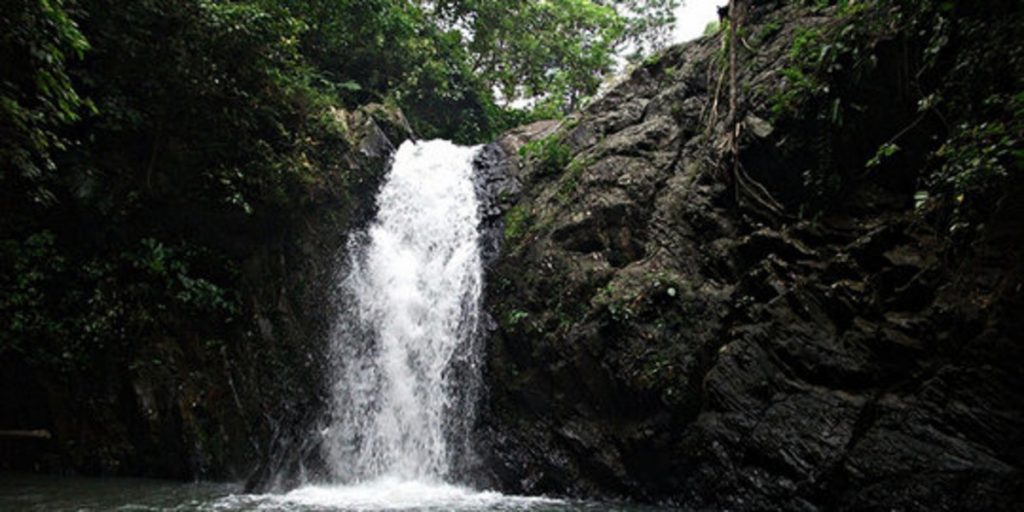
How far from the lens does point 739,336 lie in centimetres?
636

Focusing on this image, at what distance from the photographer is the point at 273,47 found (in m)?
8.83

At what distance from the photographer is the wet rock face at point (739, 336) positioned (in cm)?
487

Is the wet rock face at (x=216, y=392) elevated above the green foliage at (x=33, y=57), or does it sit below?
below

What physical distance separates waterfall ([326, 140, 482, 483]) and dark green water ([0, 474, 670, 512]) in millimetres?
841

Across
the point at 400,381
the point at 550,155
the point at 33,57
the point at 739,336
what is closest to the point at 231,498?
the point at 400,381

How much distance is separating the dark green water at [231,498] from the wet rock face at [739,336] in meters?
0.92

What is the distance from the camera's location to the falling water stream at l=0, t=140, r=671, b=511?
239 inches

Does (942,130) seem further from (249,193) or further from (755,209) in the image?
(249,193)

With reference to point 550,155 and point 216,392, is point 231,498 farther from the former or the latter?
point 550,155

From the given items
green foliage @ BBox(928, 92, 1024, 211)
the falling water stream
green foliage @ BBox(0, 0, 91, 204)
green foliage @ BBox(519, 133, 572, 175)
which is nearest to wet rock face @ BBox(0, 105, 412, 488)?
the falling water stream

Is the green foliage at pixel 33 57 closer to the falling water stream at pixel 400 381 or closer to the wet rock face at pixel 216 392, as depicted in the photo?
the wet rock face at pixel 216 392

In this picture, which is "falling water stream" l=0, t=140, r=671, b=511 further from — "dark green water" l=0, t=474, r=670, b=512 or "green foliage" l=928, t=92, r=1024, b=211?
"green foliage" l=928, t=92, r=1024, b=211

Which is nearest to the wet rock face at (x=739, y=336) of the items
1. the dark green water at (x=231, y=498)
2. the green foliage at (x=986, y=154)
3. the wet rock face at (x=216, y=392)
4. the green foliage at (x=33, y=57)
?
the green foliage at (x=986, y=154)

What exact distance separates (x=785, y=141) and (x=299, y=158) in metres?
7.60
